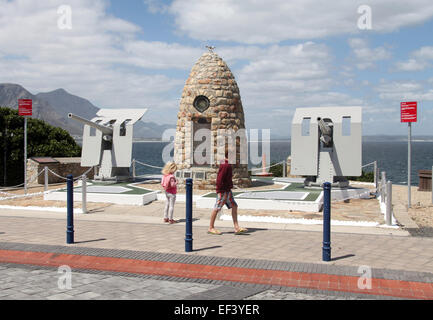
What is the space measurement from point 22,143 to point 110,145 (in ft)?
17.5

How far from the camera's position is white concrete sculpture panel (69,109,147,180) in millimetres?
17719

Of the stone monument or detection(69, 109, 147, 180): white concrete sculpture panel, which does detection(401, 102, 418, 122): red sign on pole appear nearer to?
the stone monument

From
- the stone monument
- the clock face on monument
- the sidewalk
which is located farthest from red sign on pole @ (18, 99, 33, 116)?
the sidewalk

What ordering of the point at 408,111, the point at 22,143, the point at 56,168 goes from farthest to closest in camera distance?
the point at 22,143 → the point at 56,168 → the point at 408,111

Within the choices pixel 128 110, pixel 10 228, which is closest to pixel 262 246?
pixel 10 228

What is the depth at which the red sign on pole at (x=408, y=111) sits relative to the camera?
41.1ft

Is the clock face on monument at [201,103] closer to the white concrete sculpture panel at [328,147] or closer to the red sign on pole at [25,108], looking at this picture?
the white concrete sculpture panel at [328,147]

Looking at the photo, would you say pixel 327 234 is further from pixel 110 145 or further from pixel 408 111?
pixel 110 145

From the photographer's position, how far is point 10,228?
9.45 meters

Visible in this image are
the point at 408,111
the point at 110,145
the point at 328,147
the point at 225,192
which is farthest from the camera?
the point at 110,145

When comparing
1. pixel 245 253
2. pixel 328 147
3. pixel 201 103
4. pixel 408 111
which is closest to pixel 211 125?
pixel 201 103

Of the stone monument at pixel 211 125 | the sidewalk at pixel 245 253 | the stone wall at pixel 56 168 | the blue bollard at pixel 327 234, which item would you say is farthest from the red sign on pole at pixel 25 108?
the blue bollard at pixel 327 234

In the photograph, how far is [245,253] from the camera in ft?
23.7
